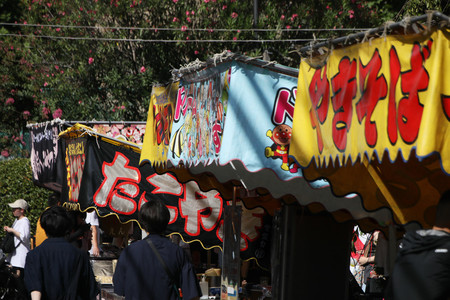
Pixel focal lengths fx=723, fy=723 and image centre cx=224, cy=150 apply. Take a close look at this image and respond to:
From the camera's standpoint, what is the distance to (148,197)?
31.8 feet

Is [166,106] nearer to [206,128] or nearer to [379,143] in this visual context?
[206,128]

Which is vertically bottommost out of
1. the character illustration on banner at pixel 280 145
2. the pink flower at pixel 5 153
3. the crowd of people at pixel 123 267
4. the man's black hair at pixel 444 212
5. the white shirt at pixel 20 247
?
the white shirt at pixel 20 247

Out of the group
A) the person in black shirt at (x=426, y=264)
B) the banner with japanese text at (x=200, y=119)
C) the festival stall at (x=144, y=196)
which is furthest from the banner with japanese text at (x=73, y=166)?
the person in black shirt at (x=426, y=264)

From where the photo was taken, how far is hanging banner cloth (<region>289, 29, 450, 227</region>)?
3.73m

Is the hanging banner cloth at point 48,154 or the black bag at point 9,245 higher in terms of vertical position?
the hanging banner cloth at point 48,154

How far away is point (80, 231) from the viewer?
8391 mm

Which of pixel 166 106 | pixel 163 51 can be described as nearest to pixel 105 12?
pixel 163 51

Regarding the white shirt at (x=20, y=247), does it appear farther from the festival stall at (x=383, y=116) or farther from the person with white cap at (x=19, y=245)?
the festival stall at (x=383, y=116)

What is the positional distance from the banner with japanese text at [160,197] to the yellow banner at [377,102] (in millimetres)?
4033

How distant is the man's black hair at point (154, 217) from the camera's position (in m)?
5.50

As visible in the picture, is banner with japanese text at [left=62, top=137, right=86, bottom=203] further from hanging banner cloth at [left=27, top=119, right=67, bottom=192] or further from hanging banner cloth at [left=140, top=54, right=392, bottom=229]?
hanging banner cloth at [left=140, top=54, right=392, bottom=229]

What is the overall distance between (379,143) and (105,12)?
14.0 metres

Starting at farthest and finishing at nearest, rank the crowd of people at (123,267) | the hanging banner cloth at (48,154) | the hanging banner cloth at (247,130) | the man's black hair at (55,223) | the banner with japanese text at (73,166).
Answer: the hanging banner cloth at (48,154) → the banner with japanese text at (73,166) → the hanging banner cloth at (247,130) → the man's black hair at (55,223) → the crowd of people at (123,267)

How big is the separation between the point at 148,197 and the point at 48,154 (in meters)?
4.28
